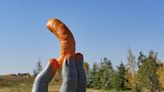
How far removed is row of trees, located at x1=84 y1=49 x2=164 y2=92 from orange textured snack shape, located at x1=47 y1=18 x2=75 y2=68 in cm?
1882

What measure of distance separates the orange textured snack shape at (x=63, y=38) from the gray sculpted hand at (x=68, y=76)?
170mm

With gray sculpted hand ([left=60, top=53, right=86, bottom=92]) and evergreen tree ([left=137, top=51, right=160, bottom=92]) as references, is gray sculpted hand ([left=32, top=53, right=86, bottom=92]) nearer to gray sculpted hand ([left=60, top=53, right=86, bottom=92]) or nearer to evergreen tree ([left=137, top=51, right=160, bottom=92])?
gray sculpted hand ([left=60, top=53, right=86, bottom=92])

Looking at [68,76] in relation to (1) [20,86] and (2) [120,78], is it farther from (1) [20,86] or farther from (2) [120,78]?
(1) [20,86]

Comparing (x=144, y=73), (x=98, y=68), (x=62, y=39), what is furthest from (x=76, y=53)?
(x=98, y=68)

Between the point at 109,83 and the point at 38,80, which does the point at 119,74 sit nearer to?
the point at 109,83

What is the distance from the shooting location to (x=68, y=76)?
392 inches

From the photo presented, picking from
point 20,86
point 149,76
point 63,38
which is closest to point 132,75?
point 149,76

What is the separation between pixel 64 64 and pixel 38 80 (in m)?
0.80

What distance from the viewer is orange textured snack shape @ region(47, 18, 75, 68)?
33.8 ft

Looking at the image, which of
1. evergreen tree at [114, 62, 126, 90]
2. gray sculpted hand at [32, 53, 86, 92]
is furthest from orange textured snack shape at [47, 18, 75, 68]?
evergreen tree at [114, 62, 126, 90]

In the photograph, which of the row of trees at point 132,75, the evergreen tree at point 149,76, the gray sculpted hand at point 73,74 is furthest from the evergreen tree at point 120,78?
the gray sculpted hand at point 73,74

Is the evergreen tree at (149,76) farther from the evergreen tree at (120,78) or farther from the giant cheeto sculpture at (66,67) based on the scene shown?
the giant cheeto sculpture at (66,67)

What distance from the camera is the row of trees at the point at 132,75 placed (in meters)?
29.5

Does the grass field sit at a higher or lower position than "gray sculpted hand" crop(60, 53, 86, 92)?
higher
